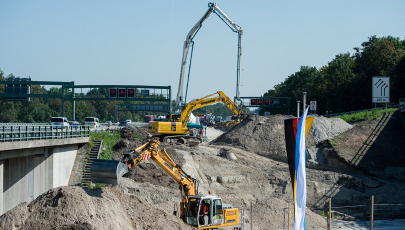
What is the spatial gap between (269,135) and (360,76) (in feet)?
97.3

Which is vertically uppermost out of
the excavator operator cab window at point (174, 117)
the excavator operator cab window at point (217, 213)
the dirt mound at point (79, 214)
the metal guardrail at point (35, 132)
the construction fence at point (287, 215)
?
the excavator operator cab window at point (174, 117)

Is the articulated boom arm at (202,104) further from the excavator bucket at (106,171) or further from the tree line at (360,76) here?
the tree line at (360,76)

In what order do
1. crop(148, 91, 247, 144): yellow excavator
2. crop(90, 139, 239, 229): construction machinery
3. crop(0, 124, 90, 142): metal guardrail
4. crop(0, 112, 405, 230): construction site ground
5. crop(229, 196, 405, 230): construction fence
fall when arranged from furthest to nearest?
crop(148, 91, 247, 144): yellow excavator < crop(229, 196, 405, 230): construction fence < crop(0, 124, 90, 142): metal guardrail < crop(90, 139, 239, 229): construction machinery < crop(0, 112, 405, 230): construction site ground

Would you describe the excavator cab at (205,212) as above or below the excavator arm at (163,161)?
below

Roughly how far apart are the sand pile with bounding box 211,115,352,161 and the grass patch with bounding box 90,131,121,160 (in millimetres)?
11927

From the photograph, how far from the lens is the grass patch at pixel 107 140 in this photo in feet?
94.3

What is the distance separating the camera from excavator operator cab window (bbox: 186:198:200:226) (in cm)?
1592

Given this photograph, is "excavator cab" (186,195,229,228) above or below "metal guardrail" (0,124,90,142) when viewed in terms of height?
below

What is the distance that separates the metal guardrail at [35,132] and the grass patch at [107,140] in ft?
5.63

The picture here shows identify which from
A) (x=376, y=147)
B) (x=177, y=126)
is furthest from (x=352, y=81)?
(x=177, y=126)

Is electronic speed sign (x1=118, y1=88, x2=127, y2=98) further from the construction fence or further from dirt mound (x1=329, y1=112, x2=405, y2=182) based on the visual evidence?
the construction fence

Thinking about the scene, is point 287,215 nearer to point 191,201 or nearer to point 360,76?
point 191,201

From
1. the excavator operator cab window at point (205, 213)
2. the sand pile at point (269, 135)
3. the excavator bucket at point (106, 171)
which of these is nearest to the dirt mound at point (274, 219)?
the excavator operator cab window at point (205, 213)

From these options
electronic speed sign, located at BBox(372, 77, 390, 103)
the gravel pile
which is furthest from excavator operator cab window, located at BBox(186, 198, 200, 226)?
electronic speed sign, located at BBox(372, 77, 390, 103)
